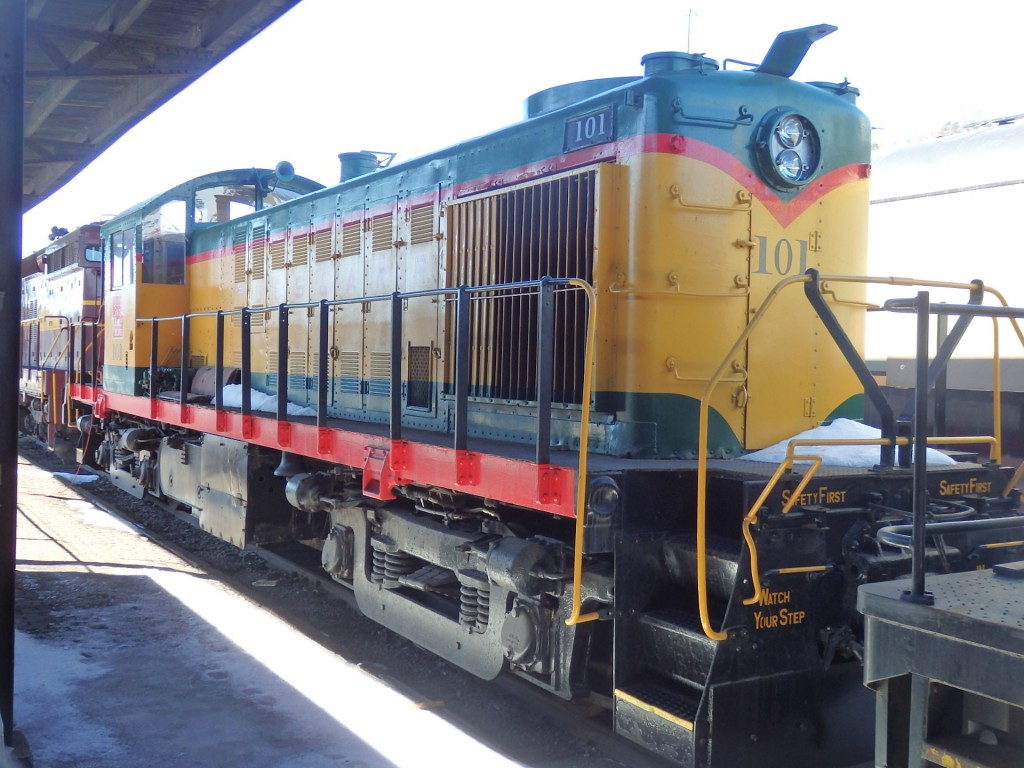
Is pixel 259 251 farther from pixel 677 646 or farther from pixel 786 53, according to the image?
pixel 677 646

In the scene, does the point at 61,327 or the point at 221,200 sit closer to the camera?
the point at 221,200

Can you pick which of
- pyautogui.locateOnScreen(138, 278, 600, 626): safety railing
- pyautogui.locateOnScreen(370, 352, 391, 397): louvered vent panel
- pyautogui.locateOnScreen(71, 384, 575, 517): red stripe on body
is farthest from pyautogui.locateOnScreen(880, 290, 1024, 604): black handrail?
pyautogui.locateOnScreen(370, 352, 391, 397): louvered vent panel

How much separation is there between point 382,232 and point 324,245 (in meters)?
1.08

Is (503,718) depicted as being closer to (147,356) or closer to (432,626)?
(432,626)

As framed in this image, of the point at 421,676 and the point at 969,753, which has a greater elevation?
the point at 969,753

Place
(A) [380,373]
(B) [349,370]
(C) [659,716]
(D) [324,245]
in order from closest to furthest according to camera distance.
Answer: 1. (C) [659,716]
2. (A) [380,373]
3. (B) [349,370]
4. (D) [324,245]

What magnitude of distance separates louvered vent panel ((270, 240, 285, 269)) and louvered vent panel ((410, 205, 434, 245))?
2.41 meters

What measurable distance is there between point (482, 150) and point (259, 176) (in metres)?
4.87

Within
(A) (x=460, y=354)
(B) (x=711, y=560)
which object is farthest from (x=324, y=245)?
(B) (x=711, y=560)

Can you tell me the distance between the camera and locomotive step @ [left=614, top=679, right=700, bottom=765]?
3.56 meters

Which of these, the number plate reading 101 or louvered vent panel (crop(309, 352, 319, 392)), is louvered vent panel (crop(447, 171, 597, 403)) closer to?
the number plate reading 101

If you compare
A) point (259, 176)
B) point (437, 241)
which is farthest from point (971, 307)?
point (259, 176)

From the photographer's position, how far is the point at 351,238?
7.34 metres

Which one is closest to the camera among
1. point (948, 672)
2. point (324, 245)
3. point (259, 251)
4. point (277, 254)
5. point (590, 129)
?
point (948, 672)
